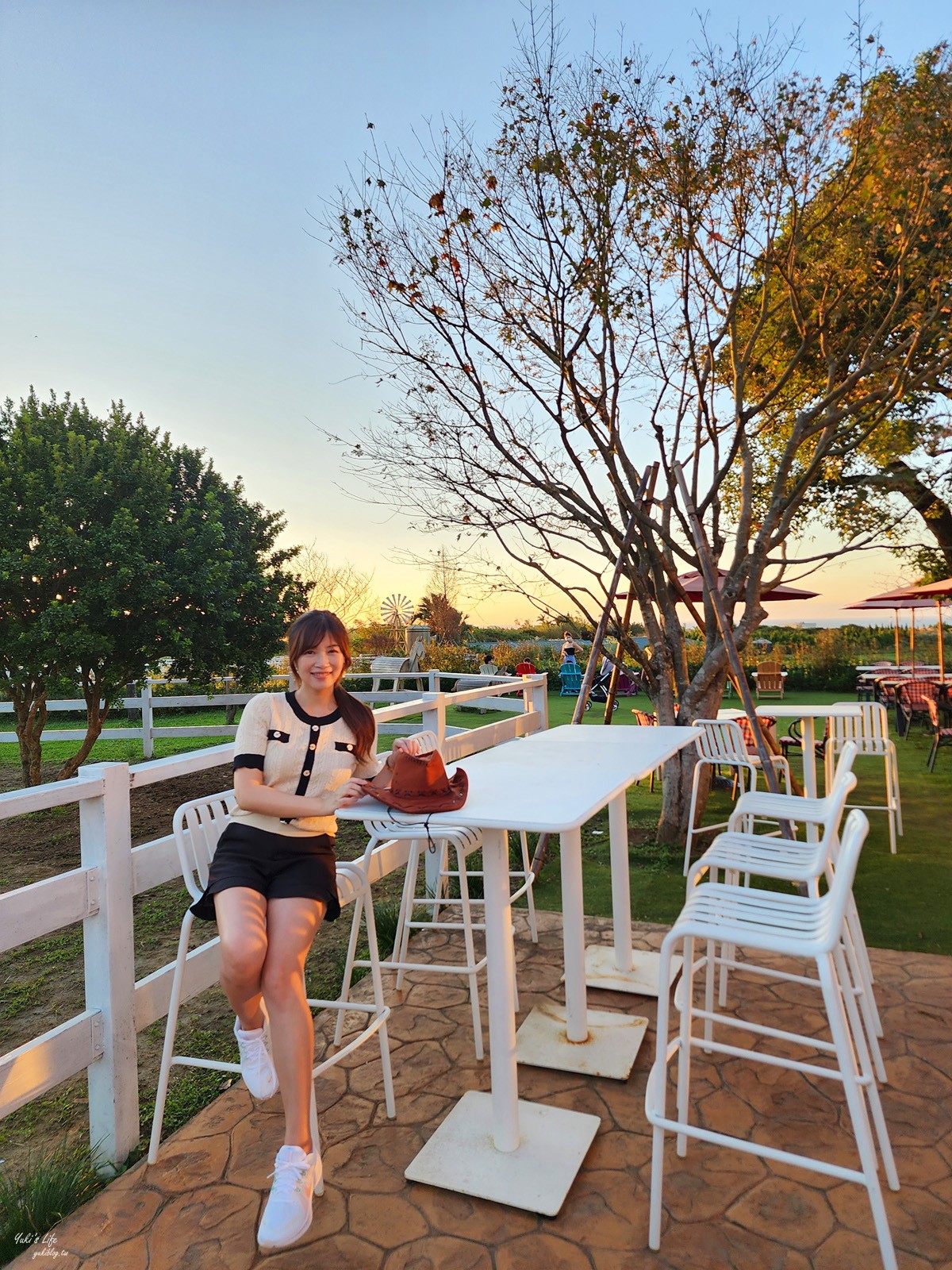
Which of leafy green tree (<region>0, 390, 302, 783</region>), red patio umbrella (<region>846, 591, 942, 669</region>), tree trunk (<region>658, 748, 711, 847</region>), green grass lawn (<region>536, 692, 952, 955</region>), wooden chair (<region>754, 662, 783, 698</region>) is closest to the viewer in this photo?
green grass lawn (<region>536, 692, 952, 955</region>)

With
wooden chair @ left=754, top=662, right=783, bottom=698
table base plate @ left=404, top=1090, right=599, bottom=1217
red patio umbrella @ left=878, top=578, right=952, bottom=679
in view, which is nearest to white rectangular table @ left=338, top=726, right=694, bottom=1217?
table base plate @ left=404, top=1090, right=599, bottom=1217

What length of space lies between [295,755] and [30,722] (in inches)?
278

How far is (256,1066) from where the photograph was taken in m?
1.80

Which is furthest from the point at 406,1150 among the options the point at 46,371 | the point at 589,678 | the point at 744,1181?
the point at 46,371

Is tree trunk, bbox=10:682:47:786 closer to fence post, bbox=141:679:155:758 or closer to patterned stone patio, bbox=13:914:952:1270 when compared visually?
fence post, bbox=141:679:155:758

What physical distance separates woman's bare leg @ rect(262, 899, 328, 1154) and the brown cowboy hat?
367mm

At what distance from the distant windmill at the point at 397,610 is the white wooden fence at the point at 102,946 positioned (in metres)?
17.3

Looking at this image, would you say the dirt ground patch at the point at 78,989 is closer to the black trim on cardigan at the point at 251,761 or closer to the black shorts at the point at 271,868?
the black shorts at the point at 271,868

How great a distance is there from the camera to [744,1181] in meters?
1.86

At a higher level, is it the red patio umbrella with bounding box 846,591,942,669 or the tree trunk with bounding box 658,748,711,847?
the red patio umbrella with bounding box 846,591,942,669

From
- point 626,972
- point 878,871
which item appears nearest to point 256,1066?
point 626,972

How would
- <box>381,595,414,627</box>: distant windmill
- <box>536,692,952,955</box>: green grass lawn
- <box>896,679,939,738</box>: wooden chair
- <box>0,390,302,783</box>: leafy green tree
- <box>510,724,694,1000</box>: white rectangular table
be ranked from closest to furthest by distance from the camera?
<box>510,724,694,1000</box>: white rectangular table → <box>536,692,952,955</box>: green grass lawn → <box>0,390,302,783</box>: leafy green tree → <box>896,679,939,738</box>: wooden chair → <box>381,595,414,627</box>: distant windmill

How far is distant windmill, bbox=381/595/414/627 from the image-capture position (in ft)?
64.4

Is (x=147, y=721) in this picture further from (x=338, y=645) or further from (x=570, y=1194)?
(x=570, y=1194)
